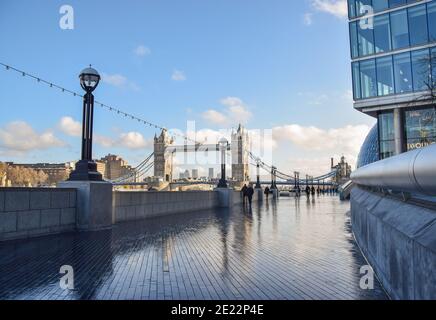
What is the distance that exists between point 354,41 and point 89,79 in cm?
2993

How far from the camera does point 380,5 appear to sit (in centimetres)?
3297

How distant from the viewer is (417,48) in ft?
101

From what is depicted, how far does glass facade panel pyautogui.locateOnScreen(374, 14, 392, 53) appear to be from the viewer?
107 ft

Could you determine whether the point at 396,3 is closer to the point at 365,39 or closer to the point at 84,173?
the point at 365,39

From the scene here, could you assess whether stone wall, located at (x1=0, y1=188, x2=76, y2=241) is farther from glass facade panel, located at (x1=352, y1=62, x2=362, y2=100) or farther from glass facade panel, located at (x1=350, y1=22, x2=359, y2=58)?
glass facade panel, located at (x1=350, y1=22, x2=359, y2=58)

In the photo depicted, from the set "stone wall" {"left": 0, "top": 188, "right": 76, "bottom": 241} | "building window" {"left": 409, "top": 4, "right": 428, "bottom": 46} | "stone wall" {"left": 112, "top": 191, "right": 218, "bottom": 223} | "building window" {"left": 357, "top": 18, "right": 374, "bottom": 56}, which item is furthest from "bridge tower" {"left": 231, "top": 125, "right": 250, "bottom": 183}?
"stone wall" {"left": 0, "top": 188, "right": 76, "bottom": 241}

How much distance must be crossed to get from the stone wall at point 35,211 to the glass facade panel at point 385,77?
29.0 meters

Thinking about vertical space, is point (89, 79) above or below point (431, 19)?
below

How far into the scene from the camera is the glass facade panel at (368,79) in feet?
108

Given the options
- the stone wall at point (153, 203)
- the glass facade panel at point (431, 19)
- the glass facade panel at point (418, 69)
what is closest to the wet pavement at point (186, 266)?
the stone wall at point (153, 203)

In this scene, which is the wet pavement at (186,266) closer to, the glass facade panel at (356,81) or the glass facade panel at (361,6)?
the glass facade panel at (356,81)

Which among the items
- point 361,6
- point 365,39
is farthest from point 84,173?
point 361,6

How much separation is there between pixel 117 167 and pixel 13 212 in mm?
125457
